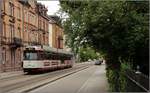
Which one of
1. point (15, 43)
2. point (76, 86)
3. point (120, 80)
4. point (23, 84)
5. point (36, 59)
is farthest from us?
point (15, 43)

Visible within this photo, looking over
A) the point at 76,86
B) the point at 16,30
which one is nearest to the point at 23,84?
the point at 76,86

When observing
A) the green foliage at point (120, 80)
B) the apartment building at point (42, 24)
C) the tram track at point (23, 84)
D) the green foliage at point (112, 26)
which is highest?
the apartment building at point (42, 24)

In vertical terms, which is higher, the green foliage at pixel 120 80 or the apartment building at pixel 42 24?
the apartment building at pixel 42 24

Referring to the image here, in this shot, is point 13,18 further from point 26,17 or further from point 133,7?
point 133,7

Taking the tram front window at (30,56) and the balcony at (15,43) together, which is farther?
the balcony at (15,43)

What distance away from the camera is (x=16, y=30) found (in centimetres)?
7144

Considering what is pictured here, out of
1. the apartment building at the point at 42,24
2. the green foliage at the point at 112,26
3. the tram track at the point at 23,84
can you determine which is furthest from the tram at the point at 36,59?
the apartment building at the point at 42,24

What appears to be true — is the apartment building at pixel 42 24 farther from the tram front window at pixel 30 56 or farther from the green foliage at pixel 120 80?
the green foliage at pixel 120 80

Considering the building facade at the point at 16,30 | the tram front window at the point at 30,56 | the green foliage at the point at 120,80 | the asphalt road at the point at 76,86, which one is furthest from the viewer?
the building facade at the point at 16,30

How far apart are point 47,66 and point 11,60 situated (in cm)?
1283

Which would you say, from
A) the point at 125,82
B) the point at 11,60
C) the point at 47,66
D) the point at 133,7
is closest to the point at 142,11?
the point at 133,7

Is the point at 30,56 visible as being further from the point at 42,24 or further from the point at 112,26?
the point at 42,24

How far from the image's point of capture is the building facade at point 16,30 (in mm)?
64375

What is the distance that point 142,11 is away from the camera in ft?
50.4
